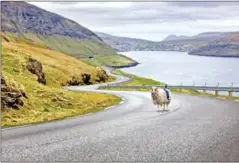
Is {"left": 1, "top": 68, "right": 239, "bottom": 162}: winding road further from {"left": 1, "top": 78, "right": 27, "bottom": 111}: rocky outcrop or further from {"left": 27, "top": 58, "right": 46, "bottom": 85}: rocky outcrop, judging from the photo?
{"left": 27, "top": 58, "right": 46, "bottom": 85}: rocky outcrop

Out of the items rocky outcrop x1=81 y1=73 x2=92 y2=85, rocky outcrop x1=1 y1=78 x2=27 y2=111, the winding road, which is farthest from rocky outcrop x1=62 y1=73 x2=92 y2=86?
the winding road

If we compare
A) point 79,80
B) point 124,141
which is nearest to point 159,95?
point 124,141

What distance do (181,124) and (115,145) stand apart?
618cm

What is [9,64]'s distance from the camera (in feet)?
175

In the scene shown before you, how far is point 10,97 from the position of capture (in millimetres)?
25984

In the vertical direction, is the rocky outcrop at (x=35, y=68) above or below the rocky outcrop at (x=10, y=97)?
above

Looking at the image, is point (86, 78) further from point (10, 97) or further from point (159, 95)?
point (159, 95)

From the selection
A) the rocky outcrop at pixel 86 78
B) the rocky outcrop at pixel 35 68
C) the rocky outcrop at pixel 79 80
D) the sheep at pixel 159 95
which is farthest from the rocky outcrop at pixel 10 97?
the rocky outcrop at pixel 86 78

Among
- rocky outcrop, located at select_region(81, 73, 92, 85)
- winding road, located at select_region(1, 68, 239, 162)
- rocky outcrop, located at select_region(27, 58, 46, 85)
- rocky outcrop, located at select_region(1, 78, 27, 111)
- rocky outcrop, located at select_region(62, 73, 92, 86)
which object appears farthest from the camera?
rocky outcrop, located at select_region(81, 73, 92, 85)

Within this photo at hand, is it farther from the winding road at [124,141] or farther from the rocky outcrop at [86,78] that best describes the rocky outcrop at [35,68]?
the winding road at [124,141]

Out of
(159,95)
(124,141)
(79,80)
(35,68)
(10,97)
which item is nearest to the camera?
(124,141)

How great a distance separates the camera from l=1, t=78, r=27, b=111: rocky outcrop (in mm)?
25094

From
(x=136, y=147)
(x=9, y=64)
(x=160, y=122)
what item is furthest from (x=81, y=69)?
(x=136, y=147)

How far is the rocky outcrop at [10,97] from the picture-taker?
25.1m
